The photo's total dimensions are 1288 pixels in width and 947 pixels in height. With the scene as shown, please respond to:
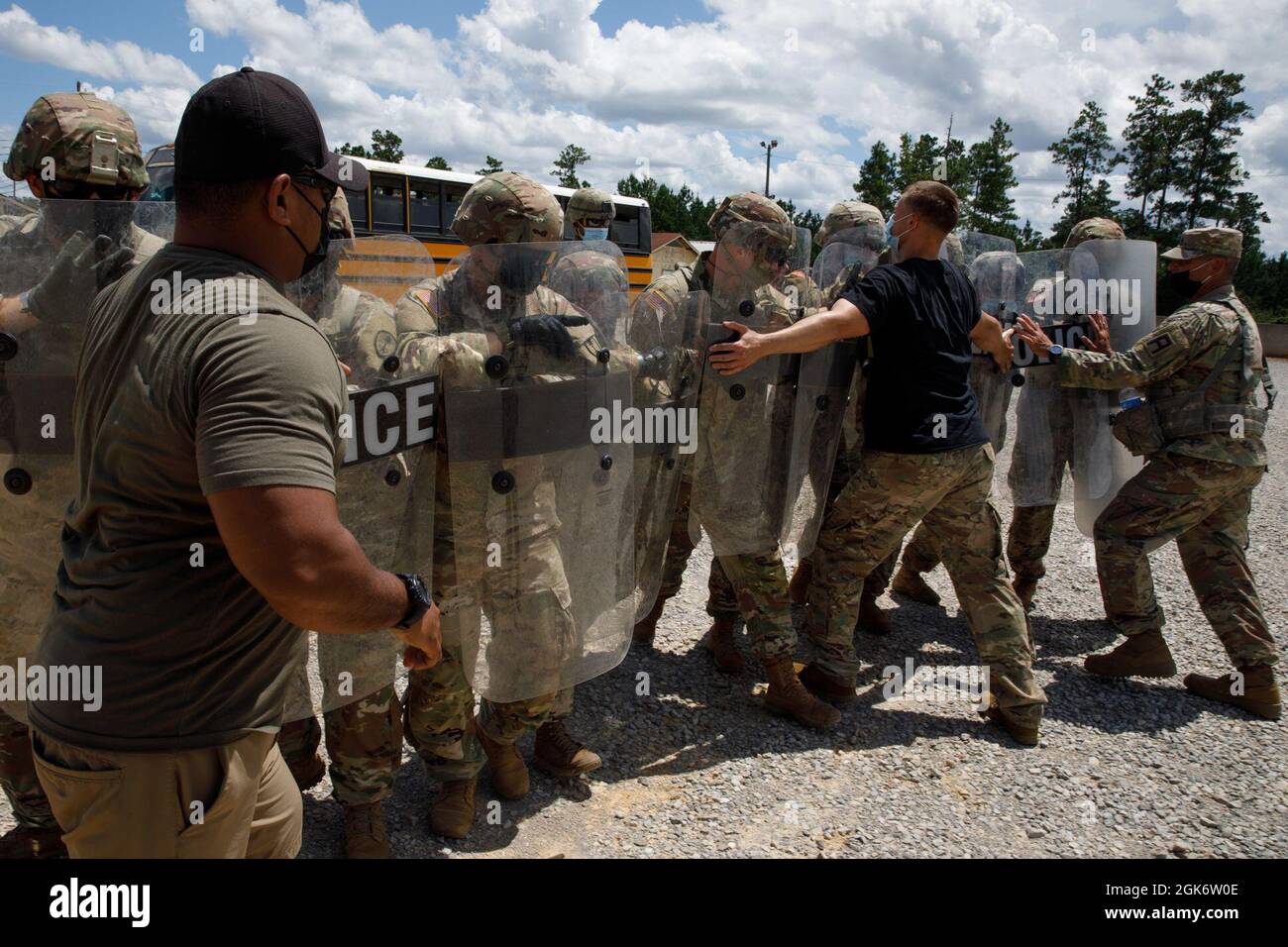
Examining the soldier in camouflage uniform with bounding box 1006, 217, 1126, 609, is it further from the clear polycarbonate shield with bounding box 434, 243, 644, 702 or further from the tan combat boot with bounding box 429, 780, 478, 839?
the tan combat boot with bounding box 429, 780, 478, 839

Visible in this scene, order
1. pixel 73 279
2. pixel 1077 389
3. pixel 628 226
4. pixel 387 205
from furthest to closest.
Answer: pixel 628 226 → pixel 387 205 → pixel 1077 389 → pixel 73 279

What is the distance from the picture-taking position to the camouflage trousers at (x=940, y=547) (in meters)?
3.57

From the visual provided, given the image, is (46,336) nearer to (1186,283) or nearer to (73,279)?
(73,279)

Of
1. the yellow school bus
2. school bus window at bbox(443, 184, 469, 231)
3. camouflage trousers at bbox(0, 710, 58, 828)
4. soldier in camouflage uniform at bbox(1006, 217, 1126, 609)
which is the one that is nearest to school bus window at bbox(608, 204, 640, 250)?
the yellow school bus

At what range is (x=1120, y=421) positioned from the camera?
4.29 metres

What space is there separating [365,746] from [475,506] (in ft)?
2.69

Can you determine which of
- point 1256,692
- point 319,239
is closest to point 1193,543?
point 1256,692

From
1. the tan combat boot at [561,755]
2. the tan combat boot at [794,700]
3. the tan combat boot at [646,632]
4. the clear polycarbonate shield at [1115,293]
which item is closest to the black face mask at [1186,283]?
the clear polycarbonate shield at [1115,293]

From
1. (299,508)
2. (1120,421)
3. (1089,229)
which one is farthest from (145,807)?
(1089,229)

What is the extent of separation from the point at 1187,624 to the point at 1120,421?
64.8 inches

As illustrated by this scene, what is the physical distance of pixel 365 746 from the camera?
8.82 feet

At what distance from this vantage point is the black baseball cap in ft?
4.43

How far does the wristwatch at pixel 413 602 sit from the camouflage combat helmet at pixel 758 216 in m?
2.36

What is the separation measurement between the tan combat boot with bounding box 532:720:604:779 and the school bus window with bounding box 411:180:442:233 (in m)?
11.4
